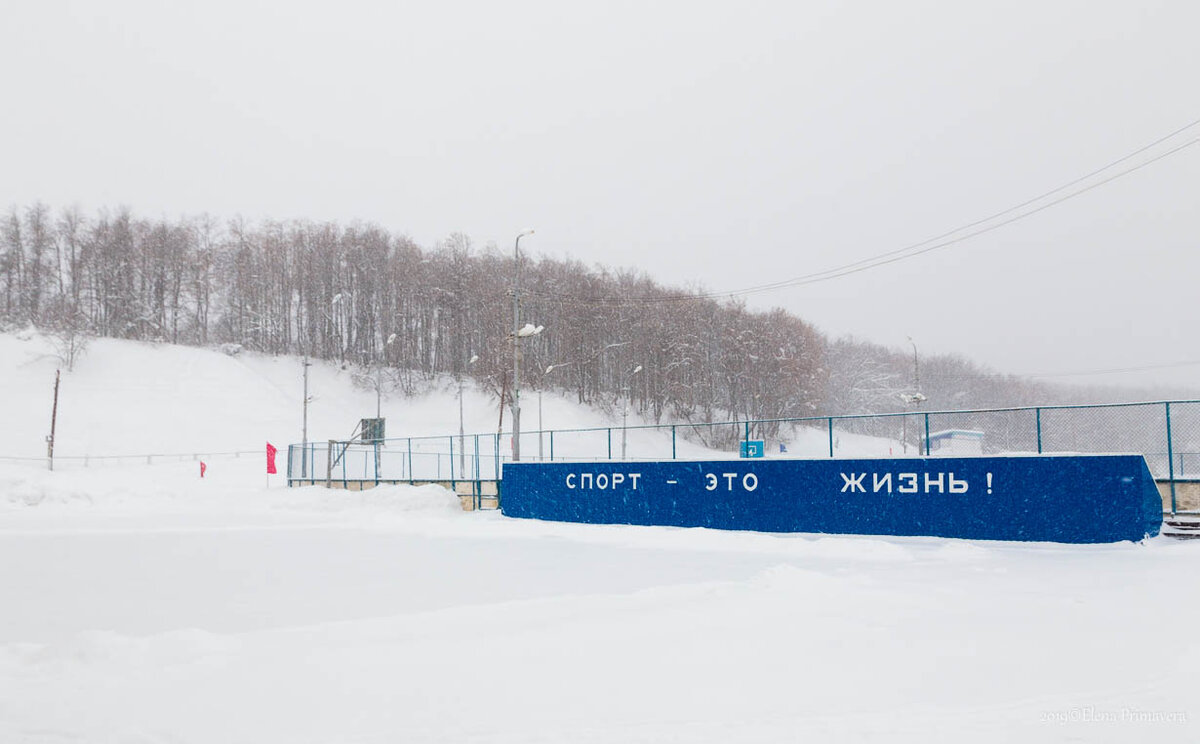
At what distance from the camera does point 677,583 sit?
10133mm

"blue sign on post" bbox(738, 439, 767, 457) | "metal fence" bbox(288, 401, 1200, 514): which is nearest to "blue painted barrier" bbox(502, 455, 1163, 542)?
"metal fence" bbox(288, 401, 1200, 514)

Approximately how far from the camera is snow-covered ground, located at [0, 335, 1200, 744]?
4.92 m

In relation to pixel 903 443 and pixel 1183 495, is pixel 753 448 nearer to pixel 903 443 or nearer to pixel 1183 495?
pixel 903 443

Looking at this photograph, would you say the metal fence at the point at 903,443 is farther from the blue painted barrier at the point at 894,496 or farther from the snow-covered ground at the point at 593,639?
the snow-covered ground at the point at 593,639

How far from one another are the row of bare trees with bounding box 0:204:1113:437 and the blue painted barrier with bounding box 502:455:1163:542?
1820 inches

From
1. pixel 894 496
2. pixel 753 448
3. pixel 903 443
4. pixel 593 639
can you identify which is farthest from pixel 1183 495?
pixel 753 448

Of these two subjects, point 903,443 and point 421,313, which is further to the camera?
point 421,313

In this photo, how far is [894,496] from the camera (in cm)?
1542

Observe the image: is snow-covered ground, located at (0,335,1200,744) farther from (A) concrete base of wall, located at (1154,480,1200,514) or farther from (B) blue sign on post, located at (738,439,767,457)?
(B) blue sign on post, located at (738,439,767,457)

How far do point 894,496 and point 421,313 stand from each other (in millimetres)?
70182

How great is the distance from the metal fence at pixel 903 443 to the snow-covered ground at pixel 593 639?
3.96 metres

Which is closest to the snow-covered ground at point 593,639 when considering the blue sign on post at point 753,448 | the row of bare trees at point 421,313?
the blue sign on post at point 753,448

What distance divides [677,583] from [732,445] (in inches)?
1497

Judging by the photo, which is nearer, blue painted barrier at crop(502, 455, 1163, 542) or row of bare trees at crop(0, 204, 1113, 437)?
blue painted barrier at crop(502, 455, 1163, 542)
